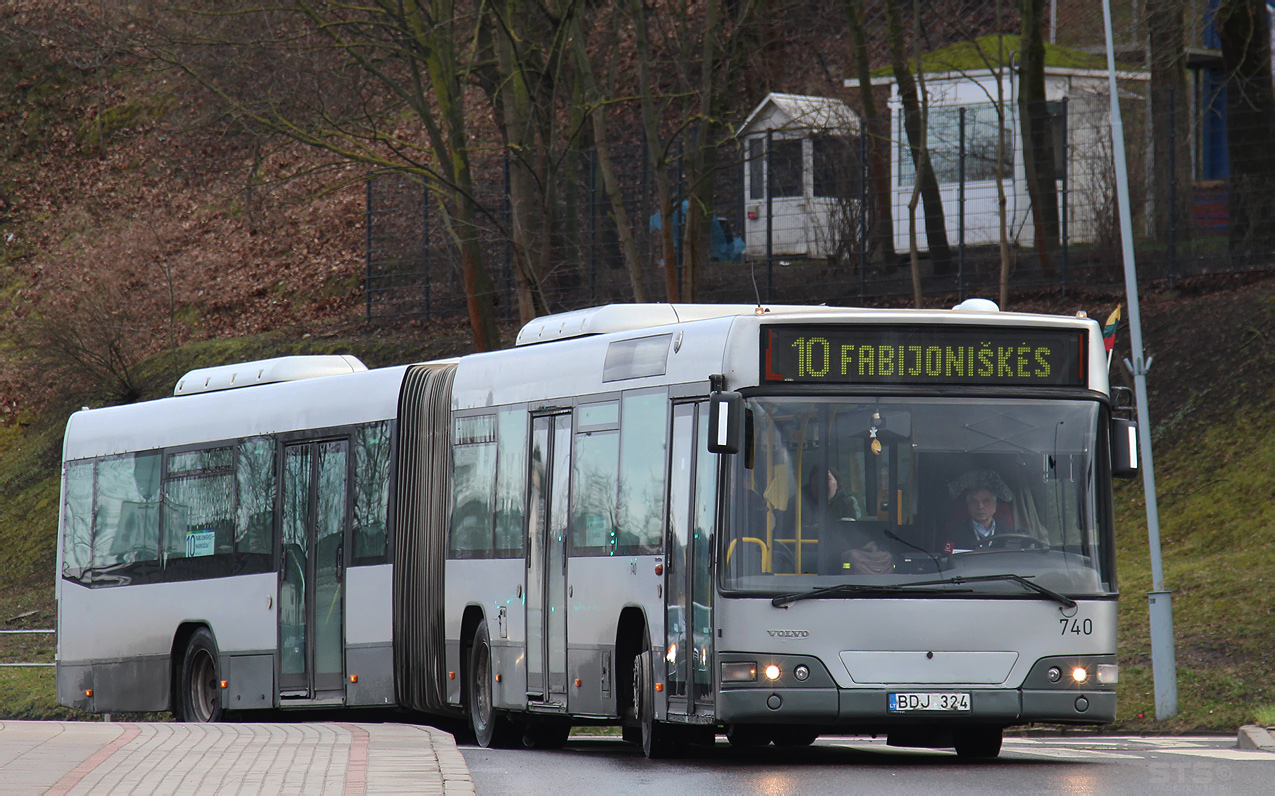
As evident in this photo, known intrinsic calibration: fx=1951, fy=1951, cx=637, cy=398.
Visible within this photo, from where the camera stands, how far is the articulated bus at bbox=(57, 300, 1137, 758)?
11547 millimetres

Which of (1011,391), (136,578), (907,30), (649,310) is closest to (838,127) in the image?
(136,578)

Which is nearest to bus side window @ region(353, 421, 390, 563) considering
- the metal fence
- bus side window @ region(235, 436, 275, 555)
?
bus side window @ region(235, 436, 275, 555)

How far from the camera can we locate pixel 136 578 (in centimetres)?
2012

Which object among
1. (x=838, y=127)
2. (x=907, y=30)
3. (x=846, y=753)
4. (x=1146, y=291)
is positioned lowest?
(x=846, y=753)

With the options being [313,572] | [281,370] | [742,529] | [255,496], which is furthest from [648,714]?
[281,370]

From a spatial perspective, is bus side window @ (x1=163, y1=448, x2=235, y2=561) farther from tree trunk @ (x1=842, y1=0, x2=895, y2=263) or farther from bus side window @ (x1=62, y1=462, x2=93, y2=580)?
tree trunk @ (x1=842, y1=0, x2=895, y2=263)

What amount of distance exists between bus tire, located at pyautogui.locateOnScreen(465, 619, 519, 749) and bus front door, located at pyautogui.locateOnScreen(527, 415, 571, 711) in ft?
2.73

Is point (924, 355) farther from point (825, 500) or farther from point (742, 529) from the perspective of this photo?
point (742, 529)

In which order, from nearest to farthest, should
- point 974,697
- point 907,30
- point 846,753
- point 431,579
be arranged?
point 974,697, point 846,753, point 431,579, point 907,30

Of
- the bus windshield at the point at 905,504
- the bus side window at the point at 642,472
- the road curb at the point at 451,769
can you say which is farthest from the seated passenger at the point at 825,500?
the road curb at the point at 451,769

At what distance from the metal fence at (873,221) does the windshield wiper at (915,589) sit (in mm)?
13726

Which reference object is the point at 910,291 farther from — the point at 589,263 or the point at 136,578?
the point at 136,578

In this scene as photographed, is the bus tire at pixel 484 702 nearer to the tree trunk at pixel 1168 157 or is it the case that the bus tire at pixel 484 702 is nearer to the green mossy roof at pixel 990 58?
the tree trunk at pixel 1168 157

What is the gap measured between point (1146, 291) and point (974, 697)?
1835 cm
